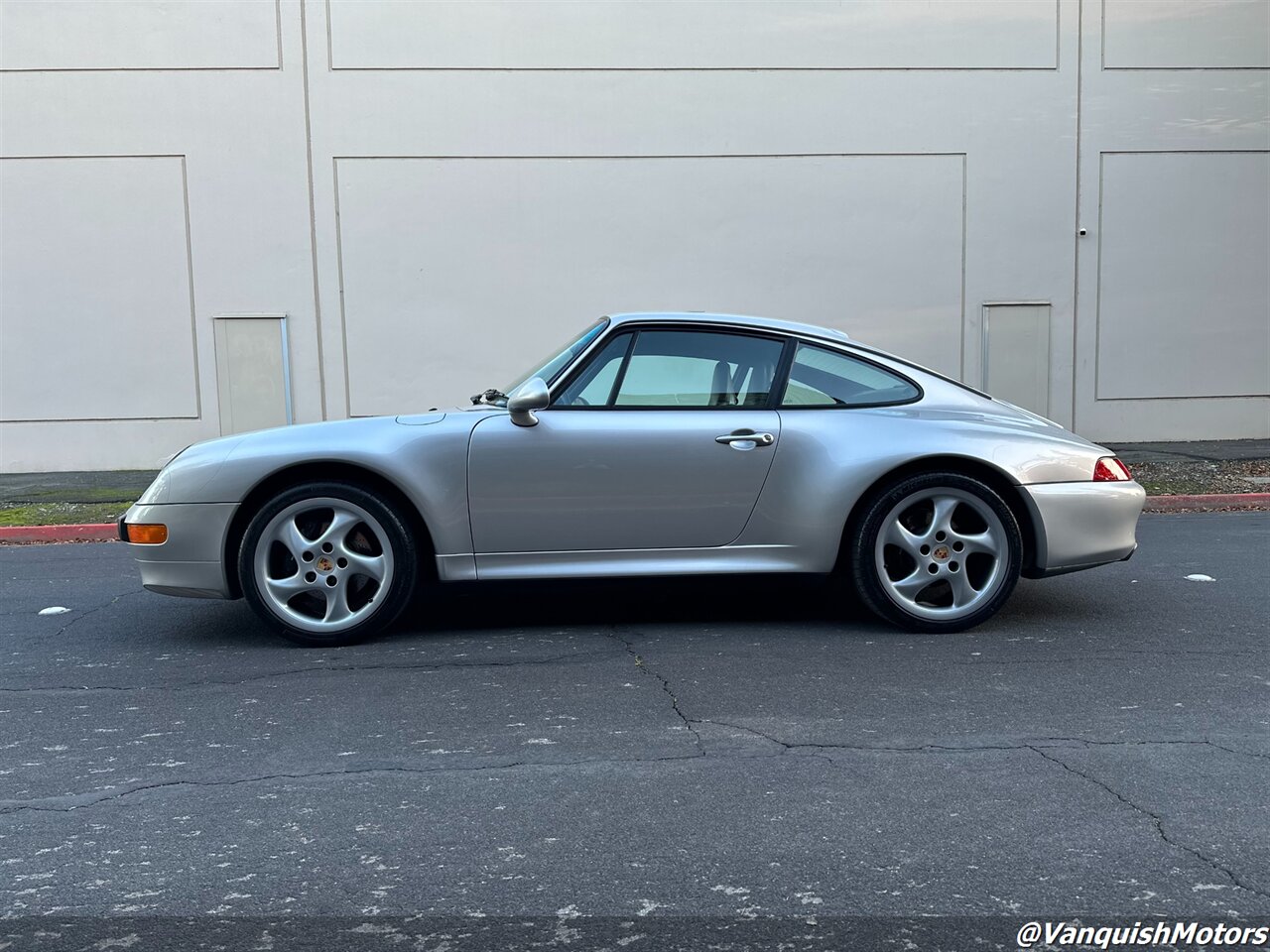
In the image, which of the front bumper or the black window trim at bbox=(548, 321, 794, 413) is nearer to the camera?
the front bumper

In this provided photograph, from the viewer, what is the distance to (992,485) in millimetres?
5402

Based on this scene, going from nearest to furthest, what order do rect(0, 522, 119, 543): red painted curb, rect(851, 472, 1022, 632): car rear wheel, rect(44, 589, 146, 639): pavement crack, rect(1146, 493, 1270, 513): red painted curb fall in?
rect(851, 472, 1022, 632): car rear wheel
rect(44, 589, 146, 639): pavement crack
rect(0, 522, 119, 543): red painted curb
rect(1146, 493, 1270, 513): red painted curb

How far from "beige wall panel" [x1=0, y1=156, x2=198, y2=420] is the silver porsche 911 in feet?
29.9

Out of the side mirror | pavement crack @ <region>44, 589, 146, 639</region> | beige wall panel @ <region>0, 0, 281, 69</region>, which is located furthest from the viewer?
beige wall panel @ <region>0, 0, 281, 69</region>

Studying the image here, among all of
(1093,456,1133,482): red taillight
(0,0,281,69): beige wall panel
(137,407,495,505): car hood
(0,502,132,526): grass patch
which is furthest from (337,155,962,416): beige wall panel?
(1093,456,1133,482): red taillight

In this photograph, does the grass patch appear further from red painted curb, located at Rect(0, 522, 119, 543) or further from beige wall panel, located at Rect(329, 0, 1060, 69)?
beige wall panel, located at Rect(329, 0, 1060, 69)

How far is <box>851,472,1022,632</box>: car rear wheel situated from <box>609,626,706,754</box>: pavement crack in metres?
1.06

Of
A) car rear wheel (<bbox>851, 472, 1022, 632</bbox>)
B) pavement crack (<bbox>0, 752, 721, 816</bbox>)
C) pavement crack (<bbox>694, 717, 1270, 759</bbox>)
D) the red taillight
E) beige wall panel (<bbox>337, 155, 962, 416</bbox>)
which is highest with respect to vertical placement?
beige wall panel (<bbox>337, 155, 962, 416</bbox>)

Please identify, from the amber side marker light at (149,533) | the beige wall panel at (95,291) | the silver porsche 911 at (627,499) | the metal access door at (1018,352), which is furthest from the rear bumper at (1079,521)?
the beige wall panel at (95,291)

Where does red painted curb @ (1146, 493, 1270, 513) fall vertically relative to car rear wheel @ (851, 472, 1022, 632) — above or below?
below

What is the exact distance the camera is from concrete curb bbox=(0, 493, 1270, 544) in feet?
30.9

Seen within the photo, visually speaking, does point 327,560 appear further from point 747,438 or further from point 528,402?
point 747,438

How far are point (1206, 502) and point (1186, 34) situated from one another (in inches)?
276

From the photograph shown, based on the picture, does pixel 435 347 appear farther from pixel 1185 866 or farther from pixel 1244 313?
pixel 1185 866
